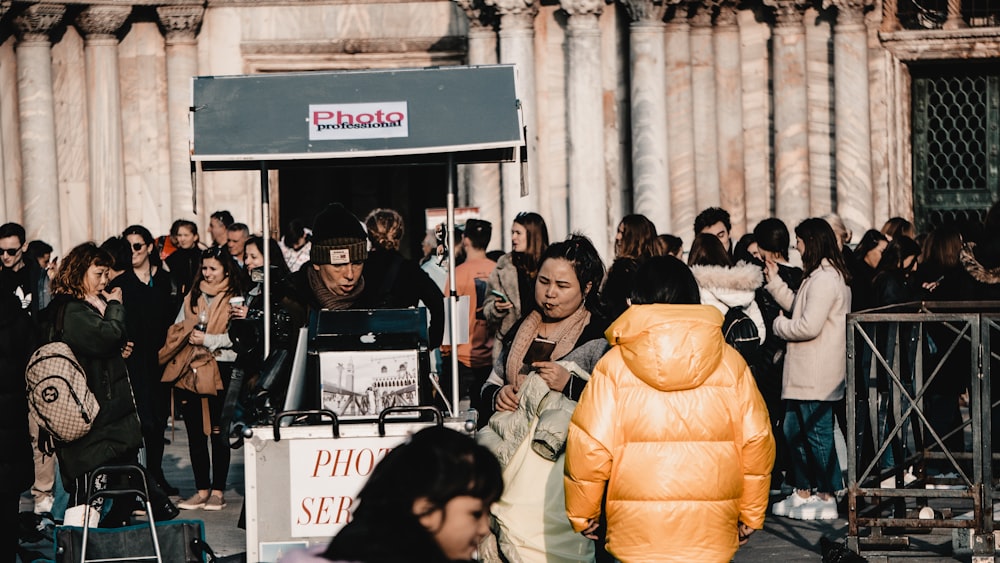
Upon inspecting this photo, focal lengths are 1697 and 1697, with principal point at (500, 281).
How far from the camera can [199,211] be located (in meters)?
18.0

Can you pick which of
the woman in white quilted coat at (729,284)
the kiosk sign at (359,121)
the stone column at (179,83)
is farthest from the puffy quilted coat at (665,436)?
the stone column at (179,83)

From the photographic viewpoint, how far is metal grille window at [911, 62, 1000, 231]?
17.8 m

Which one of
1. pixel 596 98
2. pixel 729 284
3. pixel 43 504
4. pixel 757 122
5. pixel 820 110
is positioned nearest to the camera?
pixel 729 284

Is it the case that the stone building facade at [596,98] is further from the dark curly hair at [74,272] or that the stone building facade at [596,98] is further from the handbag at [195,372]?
the dark curly hair at [74,272]

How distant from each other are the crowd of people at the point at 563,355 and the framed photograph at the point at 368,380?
42 centimetres

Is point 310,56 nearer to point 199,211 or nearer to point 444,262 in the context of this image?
point 199,211

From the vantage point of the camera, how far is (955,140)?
58.9 ft

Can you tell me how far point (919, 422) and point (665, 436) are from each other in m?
4.44

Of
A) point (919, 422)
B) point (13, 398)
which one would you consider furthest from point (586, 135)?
point (13, 398)

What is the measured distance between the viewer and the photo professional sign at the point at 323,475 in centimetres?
722

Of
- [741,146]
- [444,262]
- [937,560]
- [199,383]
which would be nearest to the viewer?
[937,560]

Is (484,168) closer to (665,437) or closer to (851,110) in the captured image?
(851,110)

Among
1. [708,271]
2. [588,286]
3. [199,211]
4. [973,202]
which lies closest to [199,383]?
[708,271]

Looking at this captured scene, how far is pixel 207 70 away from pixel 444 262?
5.32m
